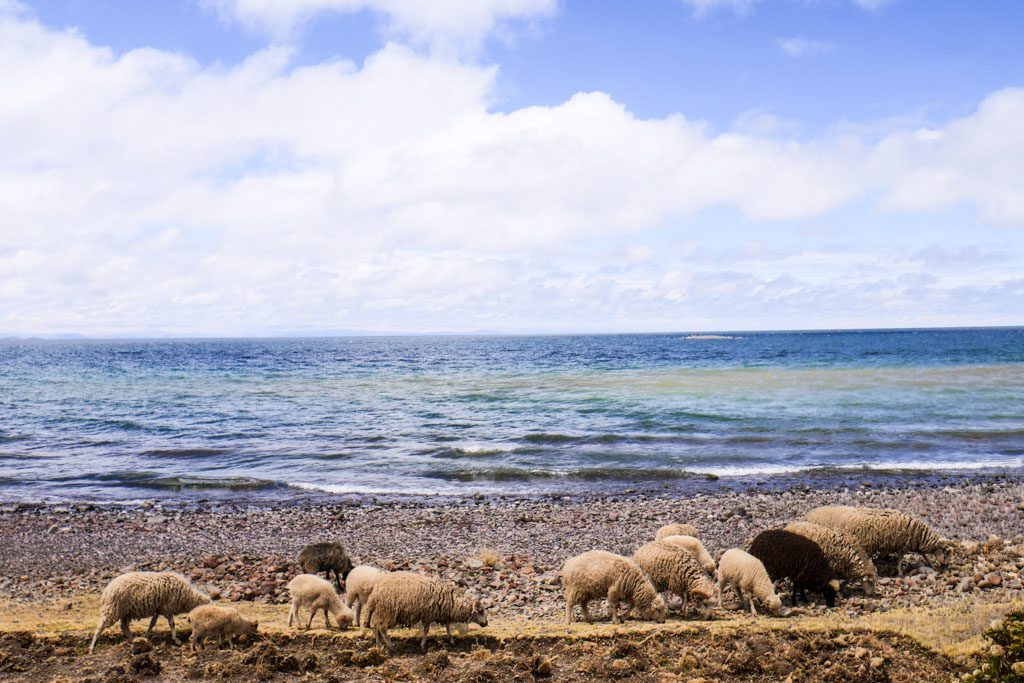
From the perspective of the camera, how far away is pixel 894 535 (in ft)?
41.5

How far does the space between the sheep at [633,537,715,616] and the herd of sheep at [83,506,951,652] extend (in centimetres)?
2

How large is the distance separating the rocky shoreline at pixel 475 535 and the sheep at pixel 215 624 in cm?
305

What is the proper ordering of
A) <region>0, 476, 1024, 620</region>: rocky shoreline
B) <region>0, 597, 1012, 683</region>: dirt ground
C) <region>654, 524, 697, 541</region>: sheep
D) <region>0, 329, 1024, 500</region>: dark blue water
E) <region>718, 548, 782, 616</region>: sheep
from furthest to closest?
<region>0, 329, 1024, 500</region>: dark blue water, <region>654, 524, 697, 541</region>: sheep, <region>0, 476, 1024, 620</region>: rocky shoreline, <region>718, 548, 782, 616</region>: sheep, <region>0, 597, 1012, 683</region>: dirt ground

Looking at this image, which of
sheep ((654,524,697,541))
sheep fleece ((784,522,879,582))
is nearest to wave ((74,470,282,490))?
sheep ((654,524,697,541))

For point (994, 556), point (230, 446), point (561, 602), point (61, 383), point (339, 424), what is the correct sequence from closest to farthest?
point (561, 602) < point (994, 556) < point (230, 446) < point (339, 424) < point (61, 383)

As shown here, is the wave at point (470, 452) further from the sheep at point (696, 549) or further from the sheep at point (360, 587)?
the sheep at point (360, 587)

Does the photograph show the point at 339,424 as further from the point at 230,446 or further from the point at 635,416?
the point at 635,416

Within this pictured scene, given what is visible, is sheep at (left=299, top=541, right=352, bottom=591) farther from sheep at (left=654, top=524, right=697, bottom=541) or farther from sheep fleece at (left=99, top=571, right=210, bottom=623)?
sheep at (left=654, top=524, right=697, bottom=541)

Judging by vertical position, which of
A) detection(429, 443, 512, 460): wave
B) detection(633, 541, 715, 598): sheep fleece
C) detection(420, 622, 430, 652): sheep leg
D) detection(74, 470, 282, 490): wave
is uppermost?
detection(633, 541, 715, 598): sheep fleece

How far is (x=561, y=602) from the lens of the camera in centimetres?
1159

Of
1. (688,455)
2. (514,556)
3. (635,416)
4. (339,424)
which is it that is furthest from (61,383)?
(514,556)

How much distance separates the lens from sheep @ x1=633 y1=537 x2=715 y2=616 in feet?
35.1

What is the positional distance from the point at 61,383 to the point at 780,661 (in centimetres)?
Answer: 7164

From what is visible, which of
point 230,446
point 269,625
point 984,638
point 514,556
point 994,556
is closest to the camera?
point 984,638
